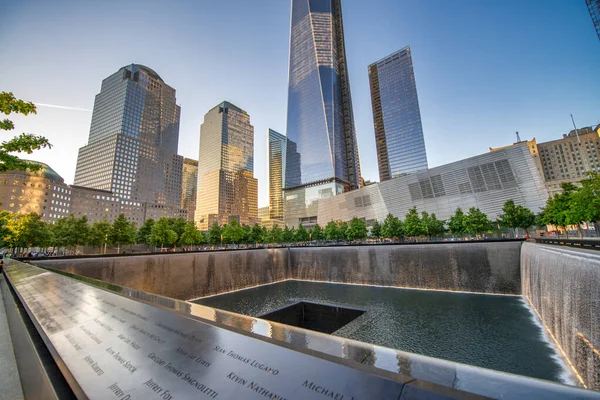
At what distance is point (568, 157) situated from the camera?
11169 centimetres

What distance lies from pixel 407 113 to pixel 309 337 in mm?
128320

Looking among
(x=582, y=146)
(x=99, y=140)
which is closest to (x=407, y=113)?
(x=582, y=146)

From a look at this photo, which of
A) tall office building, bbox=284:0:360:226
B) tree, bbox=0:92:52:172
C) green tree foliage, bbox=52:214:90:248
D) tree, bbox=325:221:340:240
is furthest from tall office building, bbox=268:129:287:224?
tree, bbox=0:92:52:172

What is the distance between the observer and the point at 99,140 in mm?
121312

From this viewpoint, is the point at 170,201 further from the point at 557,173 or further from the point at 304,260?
the point at 557,173

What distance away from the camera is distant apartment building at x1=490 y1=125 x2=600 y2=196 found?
106 meters

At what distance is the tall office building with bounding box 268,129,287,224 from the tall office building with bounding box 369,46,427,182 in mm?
73864

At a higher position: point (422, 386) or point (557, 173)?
point (557, 173)

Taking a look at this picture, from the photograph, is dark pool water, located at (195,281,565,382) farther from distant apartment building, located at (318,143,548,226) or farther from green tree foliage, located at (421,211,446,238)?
distant apartment building, located at (318,143,548,226)

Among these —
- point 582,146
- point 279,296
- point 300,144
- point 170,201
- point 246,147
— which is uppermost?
point 246,147

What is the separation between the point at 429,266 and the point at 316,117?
112293 mm

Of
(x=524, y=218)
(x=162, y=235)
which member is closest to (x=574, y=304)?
(x=524, y=218)

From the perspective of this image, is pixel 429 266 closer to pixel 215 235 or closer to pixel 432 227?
pixel 432 227

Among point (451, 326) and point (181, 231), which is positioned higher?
point (181, 231)
